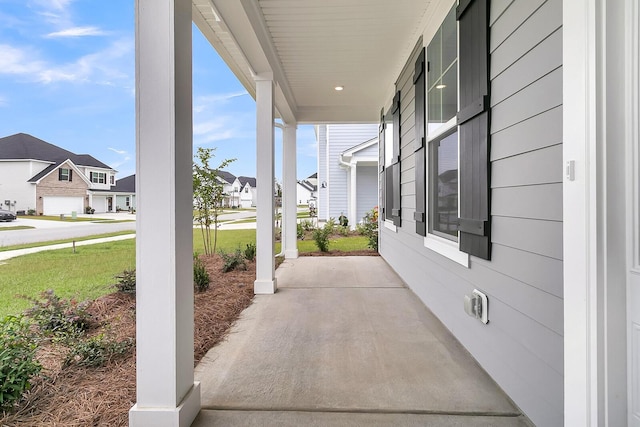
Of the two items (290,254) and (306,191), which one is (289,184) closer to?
(290,254)

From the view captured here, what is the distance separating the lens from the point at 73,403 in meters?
1.70

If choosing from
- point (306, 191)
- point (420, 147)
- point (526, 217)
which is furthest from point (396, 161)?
point (306, 191)

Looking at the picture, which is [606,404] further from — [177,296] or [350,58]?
[350,58]

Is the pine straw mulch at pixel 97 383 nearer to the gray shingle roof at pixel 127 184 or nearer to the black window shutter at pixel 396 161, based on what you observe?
the gray shingle roof at pixel 127 184

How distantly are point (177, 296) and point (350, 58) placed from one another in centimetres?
375

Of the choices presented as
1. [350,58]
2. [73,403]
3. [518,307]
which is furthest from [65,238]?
[350,58]

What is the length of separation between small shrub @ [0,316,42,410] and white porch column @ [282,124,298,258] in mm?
4820

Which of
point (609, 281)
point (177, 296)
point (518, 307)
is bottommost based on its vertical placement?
point (518, 307)

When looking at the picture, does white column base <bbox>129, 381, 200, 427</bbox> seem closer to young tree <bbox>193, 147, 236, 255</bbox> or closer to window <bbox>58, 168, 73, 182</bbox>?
window <bbox>58, 168, 73, 182</bbox>

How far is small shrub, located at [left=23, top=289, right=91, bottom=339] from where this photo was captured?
2377 mm

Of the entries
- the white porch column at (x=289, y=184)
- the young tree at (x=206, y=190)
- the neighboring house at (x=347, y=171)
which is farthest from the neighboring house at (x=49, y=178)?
the neighboring house at (x=347, y=171)

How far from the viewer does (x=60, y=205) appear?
2.52 metres

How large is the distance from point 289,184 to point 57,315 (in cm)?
445

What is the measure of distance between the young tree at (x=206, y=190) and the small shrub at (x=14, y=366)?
3397 mm
